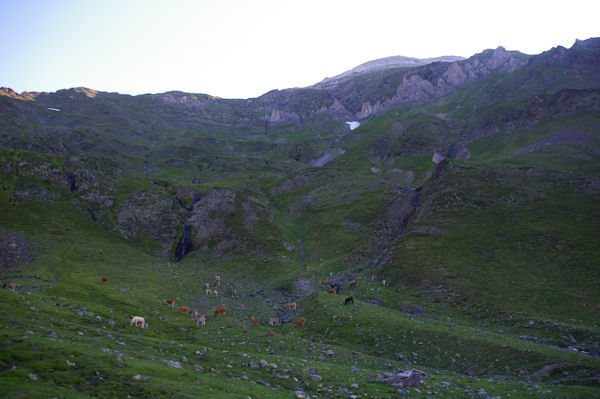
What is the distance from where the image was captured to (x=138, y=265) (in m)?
67.7

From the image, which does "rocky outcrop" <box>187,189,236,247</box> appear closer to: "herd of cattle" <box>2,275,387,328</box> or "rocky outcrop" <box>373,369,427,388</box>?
"herd of cattle" <box>2,275,387,328</box>

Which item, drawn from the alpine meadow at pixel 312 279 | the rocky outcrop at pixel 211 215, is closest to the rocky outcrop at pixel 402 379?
the alpine meadow at pixel 312 279

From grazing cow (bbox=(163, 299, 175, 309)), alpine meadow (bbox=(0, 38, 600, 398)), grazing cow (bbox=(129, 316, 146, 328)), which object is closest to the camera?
alpine meadow (bbox=(0, 38, 600, 398))

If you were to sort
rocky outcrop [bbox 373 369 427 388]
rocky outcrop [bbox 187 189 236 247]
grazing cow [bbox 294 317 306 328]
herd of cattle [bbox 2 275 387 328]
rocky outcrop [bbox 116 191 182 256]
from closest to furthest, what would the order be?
rocky outcrop [bbox 373 369 427 388], herd of cattle [bbox 2 275 387 328], grazing cow [bbox 294 317 306 328], rocky outcrop [bbox 116 191 182 256], rocky outcrop [bbox 187 189 236 247]

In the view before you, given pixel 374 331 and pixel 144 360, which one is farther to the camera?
pixel 374 331

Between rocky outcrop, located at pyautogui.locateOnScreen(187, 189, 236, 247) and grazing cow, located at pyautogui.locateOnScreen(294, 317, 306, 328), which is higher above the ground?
rocky outcrop, located at pyautogui.locateOnScreen(187, 189, 236, 247)

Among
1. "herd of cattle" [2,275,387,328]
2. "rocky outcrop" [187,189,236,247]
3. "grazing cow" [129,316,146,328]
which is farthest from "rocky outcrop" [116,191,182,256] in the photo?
"grazing cow" [129,316,146,328]

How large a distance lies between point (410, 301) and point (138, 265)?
53.2 metres

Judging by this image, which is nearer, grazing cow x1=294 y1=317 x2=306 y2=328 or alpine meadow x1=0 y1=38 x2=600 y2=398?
alpine meadow x1=0 y1=38 x2=600 y2=398

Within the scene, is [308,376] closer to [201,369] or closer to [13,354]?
[201,369]

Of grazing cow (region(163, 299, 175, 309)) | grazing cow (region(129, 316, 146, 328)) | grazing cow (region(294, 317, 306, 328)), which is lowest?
grazing cow (region(294, 317, 306, 328))

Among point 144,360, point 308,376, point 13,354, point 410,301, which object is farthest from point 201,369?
point 410,301

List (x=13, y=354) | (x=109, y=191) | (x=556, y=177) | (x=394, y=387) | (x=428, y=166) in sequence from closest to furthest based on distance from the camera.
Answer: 1. (x=13, y=354)
2. (x=394, y=387)
3. (x=556, y=177)
4. (x=109, y=191)
5. (x=428, y=166)

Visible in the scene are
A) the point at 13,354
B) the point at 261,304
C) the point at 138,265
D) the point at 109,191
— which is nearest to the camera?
the point at 13,354
